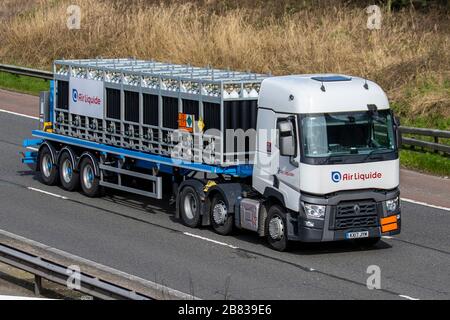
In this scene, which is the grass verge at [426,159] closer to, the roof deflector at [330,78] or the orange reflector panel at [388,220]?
the orange reflector panel at [388,220]

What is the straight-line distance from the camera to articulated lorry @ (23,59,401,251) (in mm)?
16625

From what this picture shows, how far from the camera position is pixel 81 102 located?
22.0 meters

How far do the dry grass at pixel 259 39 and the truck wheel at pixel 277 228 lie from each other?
454 inches

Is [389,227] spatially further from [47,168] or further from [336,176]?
[47,168]

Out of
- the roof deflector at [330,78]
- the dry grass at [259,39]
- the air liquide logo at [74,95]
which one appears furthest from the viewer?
the dry grass at [259,39]

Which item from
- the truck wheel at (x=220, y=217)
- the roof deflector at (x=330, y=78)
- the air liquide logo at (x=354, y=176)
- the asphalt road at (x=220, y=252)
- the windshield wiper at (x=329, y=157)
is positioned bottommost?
the asphalt road at (x=220, y=252)

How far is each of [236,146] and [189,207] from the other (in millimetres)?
1553

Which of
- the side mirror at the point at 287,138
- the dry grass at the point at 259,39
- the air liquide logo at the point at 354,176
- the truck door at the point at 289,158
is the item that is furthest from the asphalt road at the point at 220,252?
the dry grass at the point at 259,39

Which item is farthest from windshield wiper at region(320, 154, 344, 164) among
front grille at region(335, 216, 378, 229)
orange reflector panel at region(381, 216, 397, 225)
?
orange reflector panel at region(381, 216, 397, 225)

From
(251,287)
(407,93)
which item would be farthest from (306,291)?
(407,93)

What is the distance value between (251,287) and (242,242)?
120 inches

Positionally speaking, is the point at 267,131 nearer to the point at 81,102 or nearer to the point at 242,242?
the point at 242,242

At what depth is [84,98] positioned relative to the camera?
21891 millimetres

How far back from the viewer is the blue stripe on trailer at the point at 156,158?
722 inches
